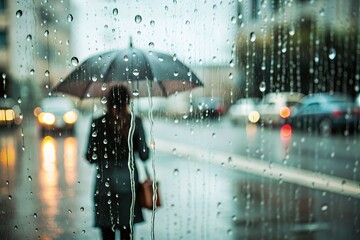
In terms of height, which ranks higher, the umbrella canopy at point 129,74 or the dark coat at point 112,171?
the umbrella canopy at point 129,74

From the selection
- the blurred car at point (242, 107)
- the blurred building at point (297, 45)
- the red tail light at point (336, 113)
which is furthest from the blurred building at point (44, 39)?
the red tail light at point (336, 113)

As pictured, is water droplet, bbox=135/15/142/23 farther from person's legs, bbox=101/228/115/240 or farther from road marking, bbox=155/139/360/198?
road marking, bbox=155/139/360/198

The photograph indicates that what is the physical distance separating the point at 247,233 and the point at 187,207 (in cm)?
92

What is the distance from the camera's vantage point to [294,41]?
5801 mm

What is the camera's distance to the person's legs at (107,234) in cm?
320

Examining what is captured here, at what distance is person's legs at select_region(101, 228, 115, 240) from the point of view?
3195 mm

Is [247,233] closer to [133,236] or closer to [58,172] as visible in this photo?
[133,236]

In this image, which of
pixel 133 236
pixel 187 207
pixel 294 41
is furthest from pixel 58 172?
pixel 133 236

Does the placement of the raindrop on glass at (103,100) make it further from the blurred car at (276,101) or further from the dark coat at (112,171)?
the blurred car at (276,101)

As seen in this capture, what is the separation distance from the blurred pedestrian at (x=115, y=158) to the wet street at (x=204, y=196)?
39 cm

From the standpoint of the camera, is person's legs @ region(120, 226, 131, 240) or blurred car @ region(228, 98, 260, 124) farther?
blurred car @ region(228, 98, 260, 124)

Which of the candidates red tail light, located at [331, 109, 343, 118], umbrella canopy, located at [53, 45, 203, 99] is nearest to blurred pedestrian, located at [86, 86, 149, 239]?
umbrella canopy, located at [53, 45, 203, 99]

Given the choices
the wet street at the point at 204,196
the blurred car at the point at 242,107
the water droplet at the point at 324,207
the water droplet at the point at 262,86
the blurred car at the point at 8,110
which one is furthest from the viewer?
the blurred car at the point at 242,107

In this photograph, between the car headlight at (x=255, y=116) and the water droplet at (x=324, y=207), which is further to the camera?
the car headlight at (x=255, y=116)
